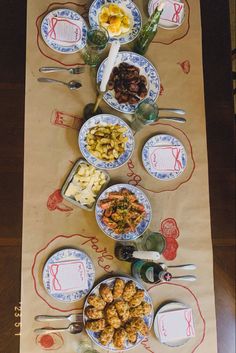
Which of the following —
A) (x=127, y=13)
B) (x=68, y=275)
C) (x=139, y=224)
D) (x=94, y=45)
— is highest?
(x=127, y=13)

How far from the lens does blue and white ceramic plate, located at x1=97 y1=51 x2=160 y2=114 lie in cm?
121

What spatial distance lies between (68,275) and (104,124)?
43cm

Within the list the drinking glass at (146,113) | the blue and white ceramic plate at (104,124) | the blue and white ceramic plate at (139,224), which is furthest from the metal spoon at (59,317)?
the drinking glass at (146,113)

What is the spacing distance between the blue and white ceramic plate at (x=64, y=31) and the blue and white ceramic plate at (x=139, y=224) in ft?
1.40

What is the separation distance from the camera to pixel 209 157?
1251 millimetres

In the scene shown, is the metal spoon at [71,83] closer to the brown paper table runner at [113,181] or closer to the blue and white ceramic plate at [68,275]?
the brown paper table runner at [113,181]

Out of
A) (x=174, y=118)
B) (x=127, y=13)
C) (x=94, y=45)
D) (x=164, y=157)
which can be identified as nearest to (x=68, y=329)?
(x=164, y=157)

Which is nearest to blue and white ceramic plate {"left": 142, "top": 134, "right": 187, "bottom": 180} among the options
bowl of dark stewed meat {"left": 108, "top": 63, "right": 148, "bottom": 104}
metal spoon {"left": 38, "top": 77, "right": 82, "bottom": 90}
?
bowl of dark stewed meat {"left": 108, "top": 63, "right": 148, "bottom": 104}

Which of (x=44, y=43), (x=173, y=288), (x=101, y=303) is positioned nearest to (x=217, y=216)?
(x=173, y=288)

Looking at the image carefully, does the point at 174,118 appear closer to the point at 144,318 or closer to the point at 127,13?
the point at 127,13

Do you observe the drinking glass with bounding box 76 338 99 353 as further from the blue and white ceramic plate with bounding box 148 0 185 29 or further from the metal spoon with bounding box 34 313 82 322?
the blue and white ceramic plate with bounding box 148 0 185 29

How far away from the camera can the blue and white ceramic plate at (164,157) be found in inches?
47.5

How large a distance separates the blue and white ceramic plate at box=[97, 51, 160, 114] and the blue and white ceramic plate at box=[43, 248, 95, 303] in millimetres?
435

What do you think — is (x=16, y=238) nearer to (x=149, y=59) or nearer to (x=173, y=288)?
(x=173, y=288)
